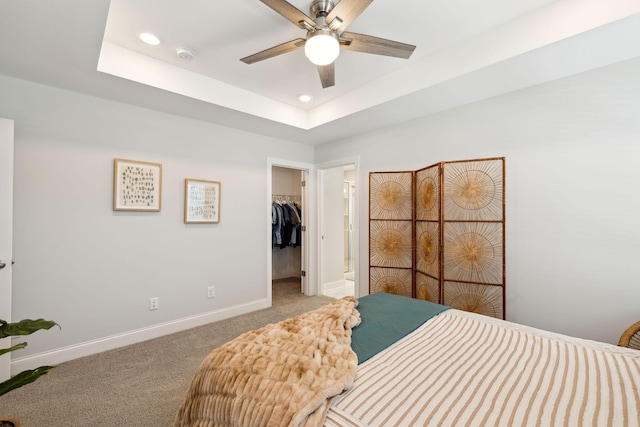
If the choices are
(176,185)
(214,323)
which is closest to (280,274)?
(214,323)

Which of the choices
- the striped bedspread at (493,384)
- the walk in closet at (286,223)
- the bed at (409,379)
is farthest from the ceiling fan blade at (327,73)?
the walk in closet at (286,223)

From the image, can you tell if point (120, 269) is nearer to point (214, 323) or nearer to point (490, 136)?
point (214, 323)

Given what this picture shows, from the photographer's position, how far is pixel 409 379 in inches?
41.0

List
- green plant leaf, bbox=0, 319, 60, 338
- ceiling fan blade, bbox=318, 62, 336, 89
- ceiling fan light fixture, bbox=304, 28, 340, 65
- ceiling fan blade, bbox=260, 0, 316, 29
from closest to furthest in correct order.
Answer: green plant leaf, bbox=0, 319, 60, 338 → ceiling fan blade, bbox=260, 0, 316, 29 → ceiling fan light fixture, bbox=304, 28, 340, 65 → ceiling fan blade, bbox=318, 62, 336, 89

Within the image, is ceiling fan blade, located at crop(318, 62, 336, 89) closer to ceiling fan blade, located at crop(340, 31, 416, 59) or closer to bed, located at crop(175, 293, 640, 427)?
ceiling fan blade, located at crop(340, 31, 416, 59)

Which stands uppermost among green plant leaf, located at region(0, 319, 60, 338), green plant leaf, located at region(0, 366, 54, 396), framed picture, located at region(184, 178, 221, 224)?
framed picture, located at region(184, 178, 221, 224)

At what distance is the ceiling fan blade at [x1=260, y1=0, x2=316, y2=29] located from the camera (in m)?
1.46

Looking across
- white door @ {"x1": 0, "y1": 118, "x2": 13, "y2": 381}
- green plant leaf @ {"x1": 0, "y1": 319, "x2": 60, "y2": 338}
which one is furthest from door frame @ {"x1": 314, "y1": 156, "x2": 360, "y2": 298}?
white door @ {"x1": 0, "y1": 118, "x2": 13, "y2": 381}

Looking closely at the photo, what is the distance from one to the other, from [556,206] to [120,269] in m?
3.89

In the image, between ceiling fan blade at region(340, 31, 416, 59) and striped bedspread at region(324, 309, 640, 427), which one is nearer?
striped bedspread at region(324, 309, 640, 427)

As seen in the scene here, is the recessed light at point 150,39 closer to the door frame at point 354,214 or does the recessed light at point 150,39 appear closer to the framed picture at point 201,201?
the framed picture at point 201,201

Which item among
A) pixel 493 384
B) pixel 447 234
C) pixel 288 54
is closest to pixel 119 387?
pixel 493 384

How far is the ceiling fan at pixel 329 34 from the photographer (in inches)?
60.4

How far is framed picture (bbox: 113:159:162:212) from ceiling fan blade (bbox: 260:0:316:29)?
6.73ft
